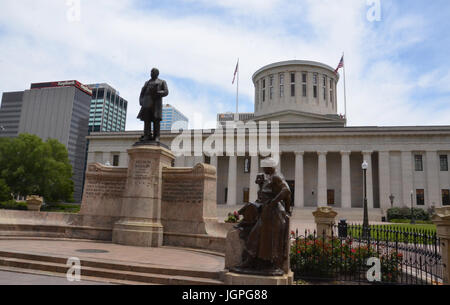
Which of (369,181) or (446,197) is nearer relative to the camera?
(446,197)

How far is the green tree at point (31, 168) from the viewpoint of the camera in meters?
52.6

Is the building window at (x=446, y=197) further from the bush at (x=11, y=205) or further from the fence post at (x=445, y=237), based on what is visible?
the bush at (x=11, y=205)

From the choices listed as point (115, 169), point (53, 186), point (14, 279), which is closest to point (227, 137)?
point (53, 186)

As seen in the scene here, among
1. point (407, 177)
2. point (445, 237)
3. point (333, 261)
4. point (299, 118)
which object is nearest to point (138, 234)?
point (333, 261)

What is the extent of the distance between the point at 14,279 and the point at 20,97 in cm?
13941

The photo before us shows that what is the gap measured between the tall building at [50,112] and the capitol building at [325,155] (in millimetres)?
71621

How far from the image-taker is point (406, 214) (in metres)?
42.9

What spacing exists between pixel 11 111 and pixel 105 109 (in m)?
43.7

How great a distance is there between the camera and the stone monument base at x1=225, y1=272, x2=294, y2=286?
6762mm

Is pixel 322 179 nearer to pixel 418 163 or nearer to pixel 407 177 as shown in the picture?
pixel 407 177

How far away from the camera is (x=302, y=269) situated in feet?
33.5

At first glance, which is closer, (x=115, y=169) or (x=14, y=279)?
(x=14, y=279)

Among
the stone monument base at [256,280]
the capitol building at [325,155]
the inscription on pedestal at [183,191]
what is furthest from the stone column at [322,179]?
the stone monument base at [256,280]
